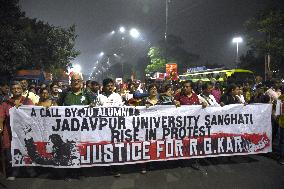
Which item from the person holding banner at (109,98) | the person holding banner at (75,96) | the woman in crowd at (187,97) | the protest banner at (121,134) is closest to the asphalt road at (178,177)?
the person holding banner at (109,98)

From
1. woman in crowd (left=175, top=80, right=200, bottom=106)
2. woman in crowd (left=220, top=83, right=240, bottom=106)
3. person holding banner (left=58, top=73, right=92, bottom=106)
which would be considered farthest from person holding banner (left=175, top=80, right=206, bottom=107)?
person holding banner (left=58, top=73, right=92, bottom=106)

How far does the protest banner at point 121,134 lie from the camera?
614 centimetres

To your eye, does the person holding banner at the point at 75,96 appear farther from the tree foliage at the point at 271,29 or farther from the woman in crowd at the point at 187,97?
the tree foliage at the point at 271,29

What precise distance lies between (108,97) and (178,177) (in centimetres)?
223

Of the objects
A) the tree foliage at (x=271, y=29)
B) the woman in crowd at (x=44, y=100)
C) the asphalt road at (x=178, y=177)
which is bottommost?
the asphalt road at (x=178, y=177)

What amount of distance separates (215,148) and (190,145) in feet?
2.02

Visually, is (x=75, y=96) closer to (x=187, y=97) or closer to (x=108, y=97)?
(x=108, y=97)

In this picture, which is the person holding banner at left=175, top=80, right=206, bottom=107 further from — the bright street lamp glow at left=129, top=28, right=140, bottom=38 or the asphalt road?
the bright street lamp glow at left=129, top=28, right=140, bottom=38

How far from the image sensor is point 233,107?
7.20 meters

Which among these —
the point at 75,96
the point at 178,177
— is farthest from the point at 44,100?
the point at 178,177

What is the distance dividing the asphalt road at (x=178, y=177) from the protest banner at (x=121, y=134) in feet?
1.01

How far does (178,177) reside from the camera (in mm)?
6258

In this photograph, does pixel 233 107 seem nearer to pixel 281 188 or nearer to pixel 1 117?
pixel 281 188

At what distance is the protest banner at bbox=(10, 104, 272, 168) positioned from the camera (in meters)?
6.14
